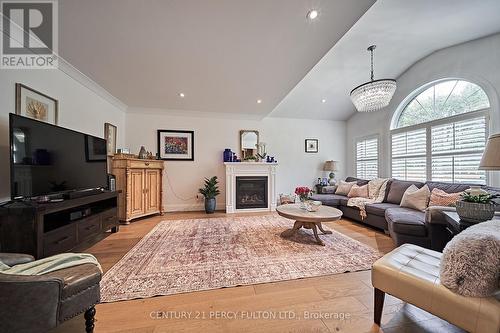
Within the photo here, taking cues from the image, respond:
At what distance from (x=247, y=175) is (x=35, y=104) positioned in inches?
146

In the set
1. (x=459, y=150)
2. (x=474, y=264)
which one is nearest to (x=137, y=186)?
(x=474, y=264)

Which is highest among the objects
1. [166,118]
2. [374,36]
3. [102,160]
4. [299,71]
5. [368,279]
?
[374,36]

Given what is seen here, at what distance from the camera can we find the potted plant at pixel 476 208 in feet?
4.95

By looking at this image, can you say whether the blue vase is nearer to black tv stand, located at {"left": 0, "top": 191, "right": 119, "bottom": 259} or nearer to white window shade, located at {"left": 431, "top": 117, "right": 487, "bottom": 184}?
black tv stand, located at {"left": 0, "top": 191, "right": 119, "bottom": 259}

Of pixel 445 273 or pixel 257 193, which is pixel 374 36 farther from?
pixel 257 193

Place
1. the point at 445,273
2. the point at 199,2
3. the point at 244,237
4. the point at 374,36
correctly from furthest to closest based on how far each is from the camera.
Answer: the point at 374,36 → the point at 244,237 → the point at 199,2 → the point at 445,273

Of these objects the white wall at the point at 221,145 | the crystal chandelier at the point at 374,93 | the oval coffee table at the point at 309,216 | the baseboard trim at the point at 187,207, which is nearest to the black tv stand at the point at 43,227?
the baseboard trim at the point at 187,207

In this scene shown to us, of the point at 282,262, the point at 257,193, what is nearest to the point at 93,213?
the point at 282,262

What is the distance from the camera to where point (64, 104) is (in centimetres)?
271

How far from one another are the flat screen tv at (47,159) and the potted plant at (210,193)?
220 cm

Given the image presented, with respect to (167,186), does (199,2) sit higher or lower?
higher

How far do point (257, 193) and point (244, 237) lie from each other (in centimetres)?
208

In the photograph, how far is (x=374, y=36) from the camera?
10.1 feet

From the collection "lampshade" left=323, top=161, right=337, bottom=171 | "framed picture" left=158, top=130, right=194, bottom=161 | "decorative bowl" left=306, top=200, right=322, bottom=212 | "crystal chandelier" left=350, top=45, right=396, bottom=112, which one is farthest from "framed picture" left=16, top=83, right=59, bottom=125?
"lampshade" left=323, top=161, right=337, bottom=171
